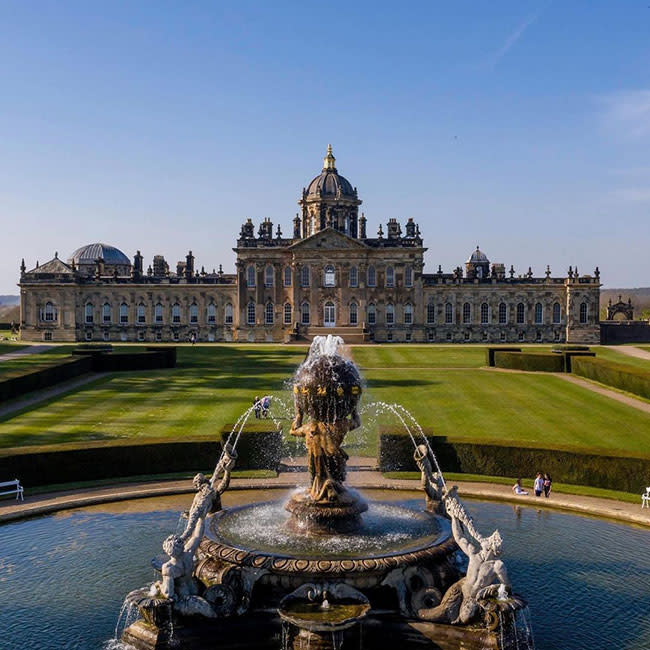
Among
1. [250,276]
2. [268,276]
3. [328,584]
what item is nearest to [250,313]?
[250,276]

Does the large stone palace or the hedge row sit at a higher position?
the large stone palace

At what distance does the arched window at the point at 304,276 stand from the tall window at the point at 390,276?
929 cm

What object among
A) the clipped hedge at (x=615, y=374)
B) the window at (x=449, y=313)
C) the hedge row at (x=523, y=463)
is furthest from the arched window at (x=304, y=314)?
the hedge row at (x=523, y=463)

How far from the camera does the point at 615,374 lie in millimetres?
46031

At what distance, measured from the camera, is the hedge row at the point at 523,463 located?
24.5 meters

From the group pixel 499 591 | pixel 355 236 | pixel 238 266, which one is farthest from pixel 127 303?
pixel 499 591

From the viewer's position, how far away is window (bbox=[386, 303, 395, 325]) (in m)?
92.6

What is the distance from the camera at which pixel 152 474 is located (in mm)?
26641

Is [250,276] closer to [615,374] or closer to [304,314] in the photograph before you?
[304,314]

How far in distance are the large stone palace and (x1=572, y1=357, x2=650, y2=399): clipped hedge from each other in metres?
38.8

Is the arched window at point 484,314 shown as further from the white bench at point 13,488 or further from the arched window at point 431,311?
the white bench at point 13,488

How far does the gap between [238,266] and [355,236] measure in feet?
51.1

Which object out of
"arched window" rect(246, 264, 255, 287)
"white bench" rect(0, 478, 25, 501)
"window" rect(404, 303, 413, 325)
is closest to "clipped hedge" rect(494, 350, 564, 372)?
"window" rect(404, 303, 413, 325)

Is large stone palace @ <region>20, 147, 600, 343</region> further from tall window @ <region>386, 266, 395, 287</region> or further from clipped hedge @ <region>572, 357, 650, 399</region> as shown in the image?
clipped hedge @ <region>572, 357, 650, 399</region>
